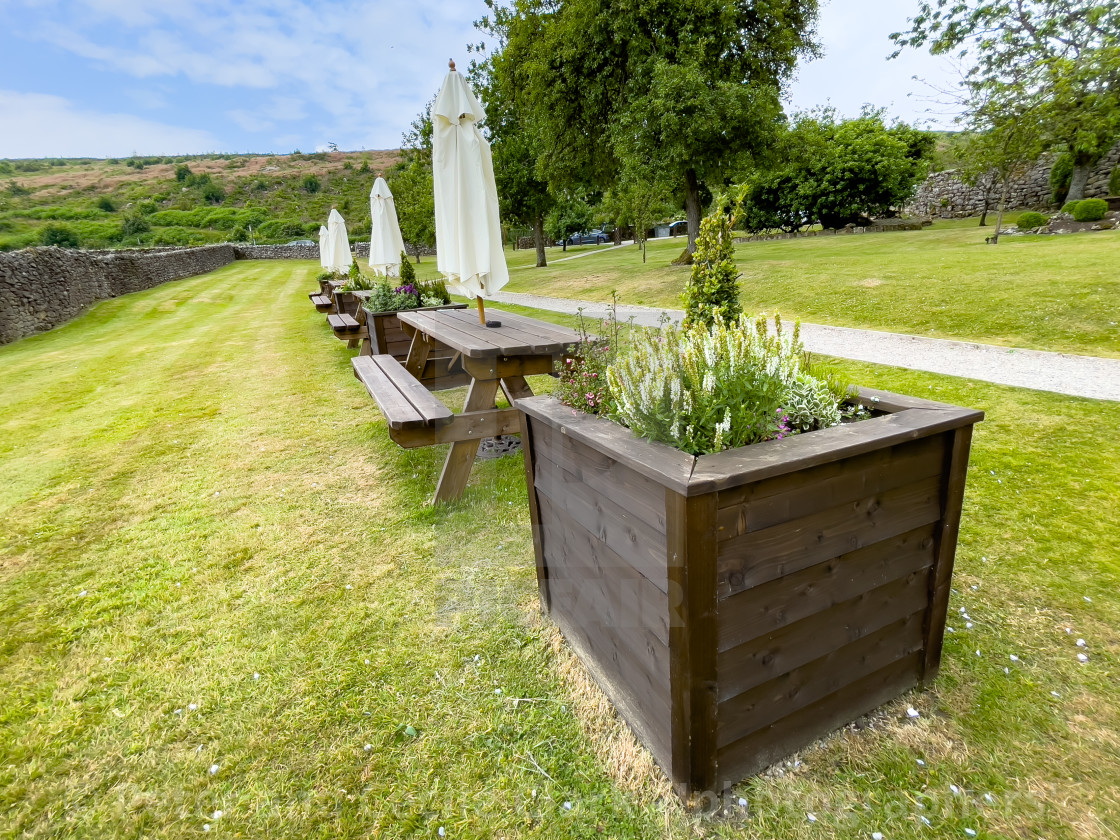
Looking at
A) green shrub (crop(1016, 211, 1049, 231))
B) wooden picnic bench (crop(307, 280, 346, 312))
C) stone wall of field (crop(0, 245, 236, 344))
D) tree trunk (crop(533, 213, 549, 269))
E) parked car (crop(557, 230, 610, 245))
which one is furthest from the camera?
parked car (crop(557, 230, 610, 245))

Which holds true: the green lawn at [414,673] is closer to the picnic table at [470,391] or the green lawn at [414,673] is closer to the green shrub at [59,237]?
the picnic table at [470,391]

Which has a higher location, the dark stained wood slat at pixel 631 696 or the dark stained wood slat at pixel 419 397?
the dark stained wood slat at pixel 419 397

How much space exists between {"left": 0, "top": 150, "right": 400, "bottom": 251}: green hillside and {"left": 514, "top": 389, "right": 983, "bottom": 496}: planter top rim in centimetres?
4506

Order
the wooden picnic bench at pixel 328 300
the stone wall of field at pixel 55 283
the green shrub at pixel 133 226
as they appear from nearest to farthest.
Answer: the wooden picnic bench at pixel 328 300 → the stone wall of field at pixel 55 283 → the green shrub at pixel 133 226

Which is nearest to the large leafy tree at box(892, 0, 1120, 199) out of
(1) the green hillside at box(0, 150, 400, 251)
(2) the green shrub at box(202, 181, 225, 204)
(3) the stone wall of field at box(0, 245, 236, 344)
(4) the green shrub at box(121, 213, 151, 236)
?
(3) the stone wall of field at box(0, 245, 236, 344)

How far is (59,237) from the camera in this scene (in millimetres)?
35875

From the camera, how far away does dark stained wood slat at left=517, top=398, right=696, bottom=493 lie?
4.73 feet

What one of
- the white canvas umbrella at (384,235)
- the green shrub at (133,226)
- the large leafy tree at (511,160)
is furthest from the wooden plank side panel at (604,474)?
the green shrub at (133,226)

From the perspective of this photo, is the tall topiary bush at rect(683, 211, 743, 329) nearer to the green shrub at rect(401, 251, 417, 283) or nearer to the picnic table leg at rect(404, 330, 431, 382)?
the picnic table leg at rect(404, 330, 431, 382)

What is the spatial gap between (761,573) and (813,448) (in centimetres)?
39

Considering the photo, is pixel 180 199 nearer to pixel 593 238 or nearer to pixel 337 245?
pixel 593 238

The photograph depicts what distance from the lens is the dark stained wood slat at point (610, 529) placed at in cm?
160

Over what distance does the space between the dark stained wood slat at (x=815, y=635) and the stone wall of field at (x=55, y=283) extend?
Answer: 672 inches

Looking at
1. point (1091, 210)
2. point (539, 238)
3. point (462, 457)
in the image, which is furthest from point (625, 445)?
point (539, 238)
